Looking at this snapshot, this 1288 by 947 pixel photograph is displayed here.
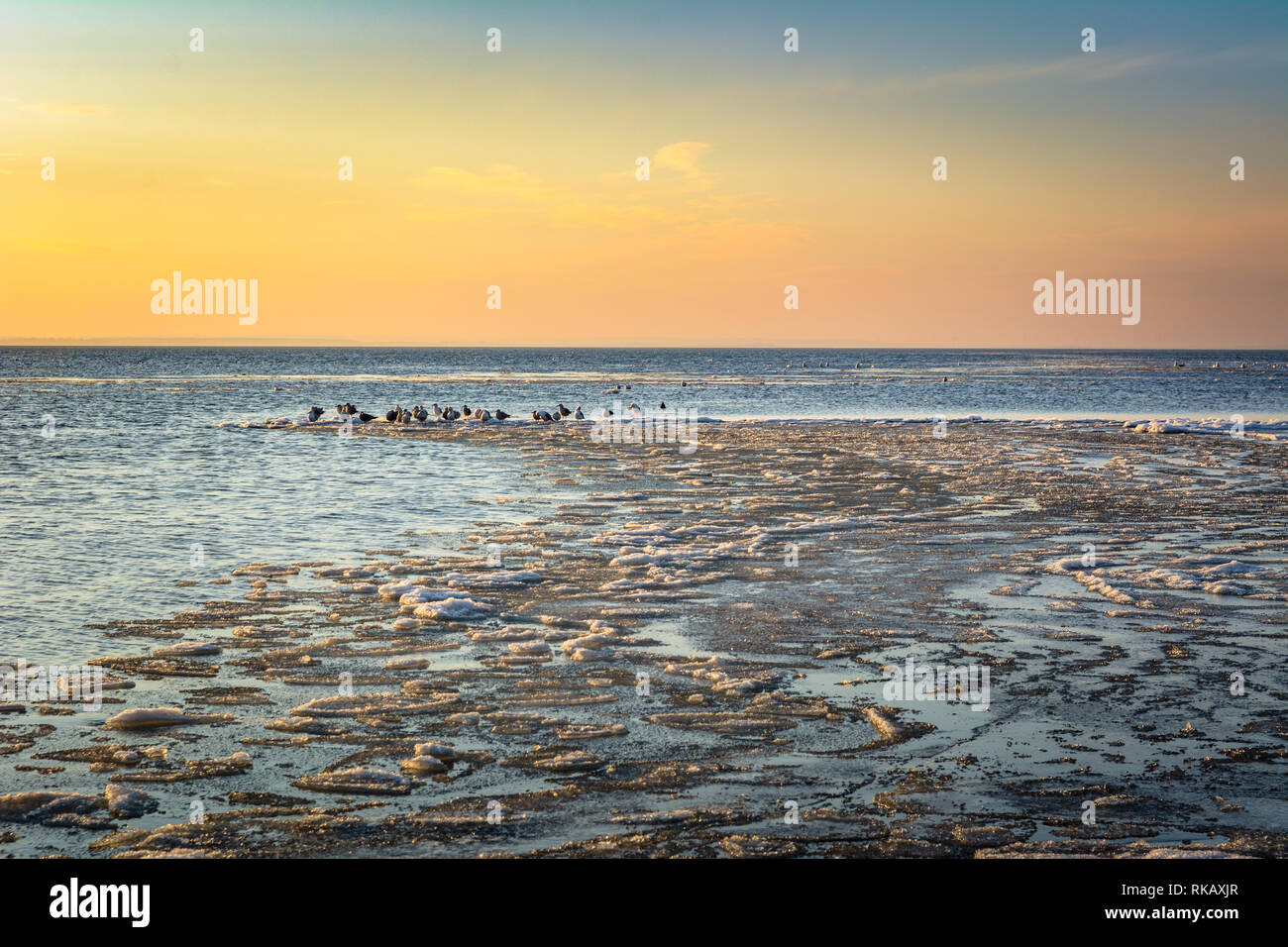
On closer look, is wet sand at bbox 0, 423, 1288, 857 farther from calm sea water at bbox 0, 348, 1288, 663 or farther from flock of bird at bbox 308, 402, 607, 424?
flock of bird at bbox 308, 402, 607, 424

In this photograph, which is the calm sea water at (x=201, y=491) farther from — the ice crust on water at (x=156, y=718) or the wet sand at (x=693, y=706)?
the ice crust on water at (x=156, y=718)

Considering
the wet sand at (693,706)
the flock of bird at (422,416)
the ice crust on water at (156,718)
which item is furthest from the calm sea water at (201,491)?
the flock of bird at (422,416)

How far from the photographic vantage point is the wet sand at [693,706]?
582cm

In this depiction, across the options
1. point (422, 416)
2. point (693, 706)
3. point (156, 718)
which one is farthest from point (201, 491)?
point (422, 416)

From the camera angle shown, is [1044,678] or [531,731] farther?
[1044,678]

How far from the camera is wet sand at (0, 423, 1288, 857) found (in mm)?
5824

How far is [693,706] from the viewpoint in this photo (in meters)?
7.97

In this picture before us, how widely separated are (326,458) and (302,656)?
64.8 ft

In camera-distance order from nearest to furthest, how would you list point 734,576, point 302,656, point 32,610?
1. point 302,656
2. point 32,610
3. point 734,576

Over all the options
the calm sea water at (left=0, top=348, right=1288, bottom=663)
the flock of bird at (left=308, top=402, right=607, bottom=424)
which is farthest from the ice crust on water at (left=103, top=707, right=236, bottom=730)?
the flock of bird at (left=308, top=402, right=607, bottom=424)

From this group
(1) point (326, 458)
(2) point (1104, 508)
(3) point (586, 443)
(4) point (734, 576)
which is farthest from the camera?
(3) point (586, 443)

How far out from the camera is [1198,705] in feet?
25.8
